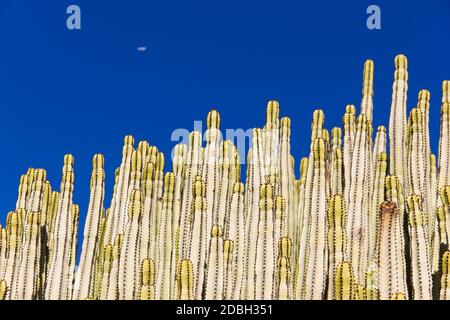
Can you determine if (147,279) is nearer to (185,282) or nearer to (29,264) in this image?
(185,282)

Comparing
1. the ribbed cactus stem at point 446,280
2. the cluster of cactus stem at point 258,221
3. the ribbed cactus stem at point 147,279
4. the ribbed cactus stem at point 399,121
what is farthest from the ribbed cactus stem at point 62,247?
the ribbed cactus stem at point 446,280

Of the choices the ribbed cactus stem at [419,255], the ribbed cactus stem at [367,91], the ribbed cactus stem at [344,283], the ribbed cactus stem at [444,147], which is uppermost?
the ribbed cactus stem at [367,91]

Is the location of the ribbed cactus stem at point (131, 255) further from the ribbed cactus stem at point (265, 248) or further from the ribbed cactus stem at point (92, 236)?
the ribbed cactus stem at point (265, 248)

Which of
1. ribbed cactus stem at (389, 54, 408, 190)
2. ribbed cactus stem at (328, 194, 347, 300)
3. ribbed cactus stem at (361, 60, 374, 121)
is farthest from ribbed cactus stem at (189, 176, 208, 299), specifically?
ribbed cactus stem at (361, 60, 374, 121)

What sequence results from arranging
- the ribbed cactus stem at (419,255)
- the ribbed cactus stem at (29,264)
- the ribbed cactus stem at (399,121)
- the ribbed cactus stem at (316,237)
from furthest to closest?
the ribbed cactus stem at (399,121), the ribbed cactus stem at (29,264), the ribbed cactus stem at (316,237), the ribbed cactus stem at (419,255)

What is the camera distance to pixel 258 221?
6.58 metres

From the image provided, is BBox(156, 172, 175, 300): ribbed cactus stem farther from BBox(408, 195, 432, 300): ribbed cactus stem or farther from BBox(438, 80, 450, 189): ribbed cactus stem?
BBox(438, 80, 450, 189): ribbed cactus stem

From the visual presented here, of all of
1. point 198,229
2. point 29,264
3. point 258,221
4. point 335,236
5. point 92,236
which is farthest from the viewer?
point 92,236

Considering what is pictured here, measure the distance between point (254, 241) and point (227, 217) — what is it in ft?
2.77

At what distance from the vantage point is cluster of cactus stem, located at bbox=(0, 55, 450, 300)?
19.2ft

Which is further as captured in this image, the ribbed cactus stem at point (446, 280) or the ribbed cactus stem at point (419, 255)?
the ribbed cactus stem at point (419, 255)

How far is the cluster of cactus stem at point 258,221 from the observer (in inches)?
230

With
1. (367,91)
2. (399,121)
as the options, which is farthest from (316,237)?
(367,91)

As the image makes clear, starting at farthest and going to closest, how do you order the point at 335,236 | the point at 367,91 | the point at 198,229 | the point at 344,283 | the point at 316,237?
the point at 367,91
the point at 198,229
the point at 316,237
the point at 335,236
the point at 344,283
